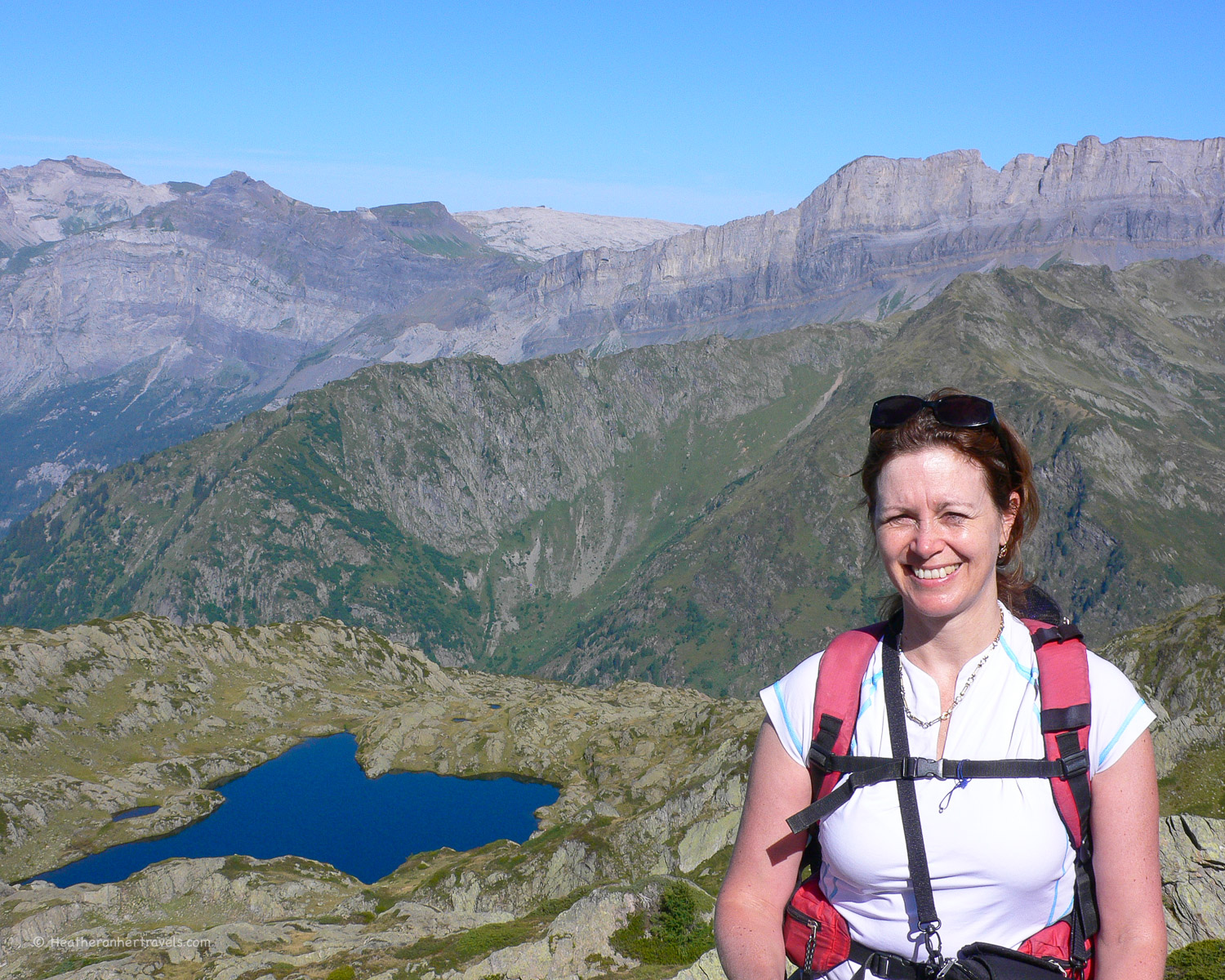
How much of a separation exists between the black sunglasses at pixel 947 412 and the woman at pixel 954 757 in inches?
0.6

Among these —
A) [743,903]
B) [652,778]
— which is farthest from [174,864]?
[743,903]

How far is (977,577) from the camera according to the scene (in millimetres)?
6996

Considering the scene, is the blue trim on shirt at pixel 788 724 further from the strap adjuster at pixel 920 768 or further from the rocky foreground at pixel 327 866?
the rocky foreground at pixel 327 866

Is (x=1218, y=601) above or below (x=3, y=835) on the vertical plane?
above

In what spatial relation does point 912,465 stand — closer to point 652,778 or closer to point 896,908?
point 896,908

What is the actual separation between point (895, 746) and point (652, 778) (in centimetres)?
12851

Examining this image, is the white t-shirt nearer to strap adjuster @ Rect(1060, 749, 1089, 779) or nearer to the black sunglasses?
strap adjuster @ Rect(1060, 749, 1089, 779)

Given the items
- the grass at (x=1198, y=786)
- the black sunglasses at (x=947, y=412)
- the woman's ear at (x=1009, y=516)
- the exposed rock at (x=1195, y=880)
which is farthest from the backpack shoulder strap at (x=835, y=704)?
the grass at (x=1198, y=786)

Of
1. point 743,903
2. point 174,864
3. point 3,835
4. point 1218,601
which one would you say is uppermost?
point 743,903

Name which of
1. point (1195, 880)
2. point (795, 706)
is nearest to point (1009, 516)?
point (795, 706)

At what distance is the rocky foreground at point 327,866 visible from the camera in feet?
127

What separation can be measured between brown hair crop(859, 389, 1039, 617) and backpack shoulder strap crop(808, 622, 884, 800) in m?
1.13

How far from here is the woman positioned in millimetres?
6535

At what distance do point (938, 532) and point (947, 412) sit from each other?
3.53 feet
